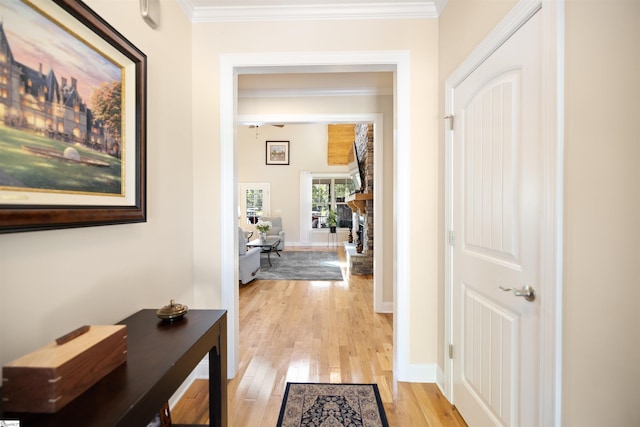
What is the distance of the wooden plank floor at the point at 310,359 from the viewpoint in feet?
6.09

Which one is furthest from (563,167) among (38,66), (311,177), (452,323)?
(311,177)

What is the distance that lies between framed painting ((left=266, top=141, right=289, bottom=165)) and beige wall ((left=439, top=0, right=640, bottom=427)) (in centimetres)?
902

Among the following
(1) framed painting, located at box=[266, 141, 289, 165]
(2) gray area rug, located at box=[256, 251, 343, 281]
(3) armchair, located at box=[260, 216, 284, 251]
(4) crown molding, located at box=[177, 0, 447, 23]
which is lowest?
(2) gray area rug, located at box=[256, 251, 343, 281]

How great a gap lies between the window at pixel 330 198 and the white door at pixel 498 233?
7.93 meters

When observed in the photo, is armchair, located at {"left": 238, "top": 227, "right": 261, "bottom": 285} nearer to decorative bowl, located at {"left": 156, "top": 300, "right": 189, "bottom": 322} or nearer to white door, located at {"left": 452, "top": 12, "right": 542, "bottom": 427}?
decorative bowl, located at {"left": 156, "top": 300, "right": 189, "bottom": 322}

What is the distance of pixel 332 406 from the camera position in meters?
1.90

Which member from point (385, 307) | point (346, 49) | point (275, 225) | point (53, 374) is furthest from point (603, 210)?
point (275, 225)

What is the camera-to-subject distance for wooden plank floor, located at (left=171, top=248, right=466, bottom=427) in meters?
1.86

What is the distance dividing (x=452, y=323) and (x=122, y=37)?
2389mm

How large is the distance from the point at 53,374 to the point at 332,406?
1.59 meters

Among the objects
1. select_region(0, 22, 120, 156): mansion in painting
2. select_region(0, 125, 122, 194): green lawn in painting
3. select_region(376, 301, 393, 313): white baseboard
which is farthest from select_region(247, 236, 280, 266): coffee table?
select_region(0, 22, 120, 156): mansion in painting

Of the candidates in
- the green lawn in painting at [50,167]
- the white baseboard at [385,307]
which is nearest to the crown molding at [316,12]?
the green lawn in painting at [50,167]

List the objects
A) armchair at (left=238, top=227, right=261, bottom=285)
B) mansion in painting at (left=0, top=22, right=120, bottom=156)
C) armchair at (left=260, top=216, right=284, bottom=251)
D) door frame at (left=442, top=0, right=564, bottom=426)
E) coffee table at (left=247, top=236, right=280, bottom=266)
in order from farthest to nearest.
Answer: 1. armchair at (left=260, top=216, right=284, bottom=251)
2. coffee table at (left=247, top=236, right=280, bottom=266)
3. armchair at (left=238, top=227, right=261, bottom=285)
4. door frame at (left=442, top=0, right=564, bottom=426)
5. mansion in painting at (left=0, top=22, right=120, bottom=156)

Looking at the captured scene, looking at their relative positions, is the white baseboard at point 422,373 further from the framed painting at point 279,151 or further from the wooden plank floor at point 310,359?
the framed painting at point 279,151
